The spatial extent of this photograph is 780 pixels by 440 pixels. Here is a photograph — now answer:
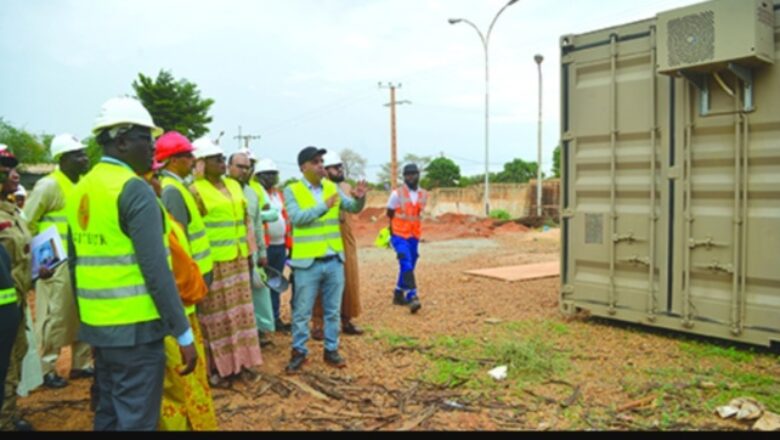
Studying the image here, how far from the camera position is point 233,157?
18.3 ft

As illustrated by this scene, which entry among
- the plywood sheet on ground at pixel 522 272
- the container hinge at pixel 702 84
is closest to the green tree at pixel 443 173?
the plywood sheet on ground at pixel 522 272

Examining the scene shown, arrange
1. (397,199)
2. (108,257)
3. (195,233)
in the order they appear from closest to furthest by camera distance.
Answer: (108,257) < (195,233) < (397,199)

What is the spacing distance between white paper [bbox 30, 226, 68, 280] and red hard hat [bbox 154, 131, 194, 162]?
2.74 feet

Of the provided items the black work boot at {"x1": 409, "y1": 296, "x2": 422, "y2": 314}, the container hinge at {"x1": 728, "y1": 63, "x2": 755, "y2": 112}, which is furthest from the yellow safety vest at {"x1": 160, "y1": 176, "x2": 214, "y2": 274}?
the container hinge at {"x1": 728, "y1": 63, "x2": 755, "y2": 112}

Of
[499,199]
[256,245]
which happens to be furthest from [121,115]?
[499,199]

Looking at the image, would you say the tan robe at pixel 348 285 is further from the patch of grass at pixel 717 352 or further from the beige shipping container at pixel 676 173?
the patch of grass at pixel 717 352

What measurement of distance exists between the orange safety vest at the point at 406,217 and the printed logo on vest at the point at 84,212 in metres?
4.90

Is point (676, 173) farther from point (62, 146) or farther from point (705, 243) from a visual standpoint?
point (62, 146)

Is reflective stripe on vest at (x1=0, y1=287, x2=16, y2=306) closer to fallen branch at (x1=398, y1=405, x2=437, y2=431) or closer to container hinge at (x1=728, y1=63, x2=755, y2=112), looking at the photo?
fallen branch at (x1=398, y1=405, x2=437, y2=431)

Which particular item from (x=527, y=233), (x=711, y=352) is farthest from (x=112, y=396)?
(x=527, y=233)

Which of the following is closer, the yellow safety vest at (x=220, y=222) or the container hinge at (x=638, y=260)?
the yellow safety vest at (x=220, y=222)

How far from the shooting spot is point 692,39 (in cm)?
493

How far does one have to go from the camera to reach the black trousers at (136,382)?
2.72 m

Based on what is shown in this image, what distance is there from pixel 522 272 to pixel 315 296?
221 inches
